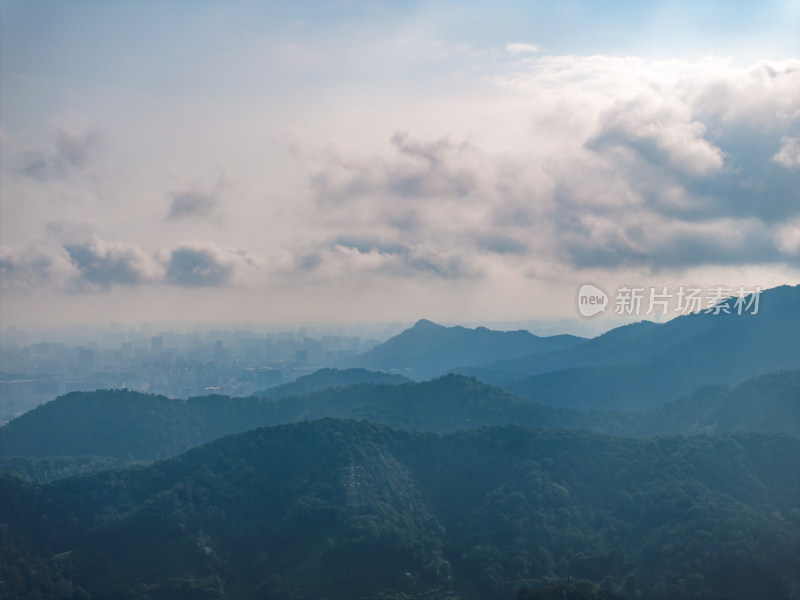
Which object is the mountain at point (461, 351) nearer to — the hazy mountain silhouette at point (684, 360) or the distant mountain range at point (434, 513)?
the hazy mountain silhouette at point (684, 360)

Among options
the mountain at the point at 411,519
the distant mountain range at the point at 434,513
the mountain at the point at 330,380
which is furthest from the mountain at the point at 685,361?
the mountain at the point at 411,519

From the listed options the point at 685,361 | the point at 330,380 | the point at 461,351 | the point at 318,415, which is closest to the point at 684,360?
the point at 685,361

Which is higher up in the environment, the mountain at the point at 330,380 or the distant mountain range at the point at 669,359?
the distant mountain range at the point at 669,359

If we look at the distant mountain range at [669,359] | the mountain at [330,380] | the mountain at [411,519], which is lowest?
the mountain at [411,519]

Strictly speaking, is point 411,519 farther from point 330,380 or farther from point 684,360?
point 330,380

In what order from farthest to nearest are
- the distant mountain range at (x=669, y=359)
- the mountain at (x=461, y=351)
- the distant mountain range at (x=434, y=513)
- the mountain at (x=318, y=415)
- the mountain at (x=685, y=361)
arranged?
the mountain at (x=461, y=351), the distant mountain range at (x=669, y=359), the mountain at (x=685, y=361), the mountain at (x=318, y=415), the distant mountain range at (x=434, y=513)

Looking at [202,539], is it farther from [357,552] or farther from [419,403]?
[419,403]
